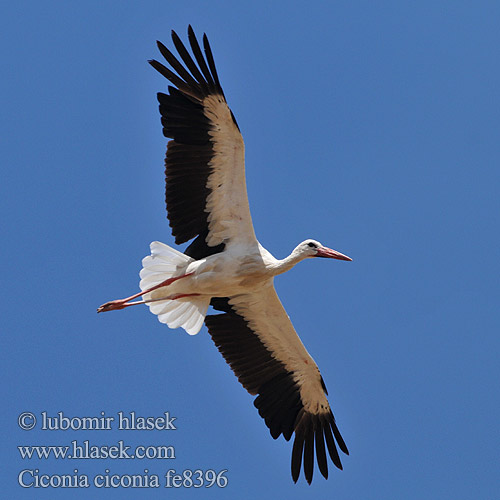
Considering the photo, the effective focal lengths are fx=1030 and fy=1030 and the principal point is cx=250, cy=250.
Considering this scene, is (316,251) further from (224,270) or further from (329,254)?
(224,270)

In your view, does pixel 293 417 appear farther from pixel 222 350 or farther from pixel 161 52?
pixel 161 52

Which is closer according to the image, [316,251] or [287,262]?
[287,262]

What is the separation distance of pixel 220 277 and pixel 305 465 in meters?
2.44

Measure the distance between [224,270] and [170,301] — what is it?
82 cm

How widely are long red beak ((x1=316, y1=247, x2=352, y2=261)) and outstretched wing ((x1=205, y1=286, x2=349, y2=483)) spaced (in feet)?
3.01

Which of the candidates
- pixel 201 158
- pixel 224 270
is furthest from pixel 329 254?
pixel 201 158

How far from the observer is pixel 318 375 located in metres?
11.9

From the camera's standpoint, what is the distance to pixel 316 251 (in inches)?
437

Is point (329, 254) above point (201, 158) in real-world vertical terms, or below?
below

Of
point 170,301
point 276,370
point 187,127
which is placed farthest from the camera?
point 276,370

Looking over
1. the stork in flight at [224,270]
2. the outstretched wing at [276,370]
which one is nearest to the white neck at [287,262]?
the stork in flight at [224,270]

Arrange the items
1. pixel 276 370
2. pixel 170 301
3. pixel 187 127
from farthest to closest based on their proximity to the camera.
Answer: pixel 276 370 → pixel 170 301 → pixel 187 127

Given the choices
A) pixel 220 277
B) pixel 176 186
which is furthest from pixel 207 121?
pixel 220 277

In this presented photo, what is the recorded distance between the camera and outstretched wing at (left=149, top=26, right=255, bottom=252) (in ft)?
34.6
